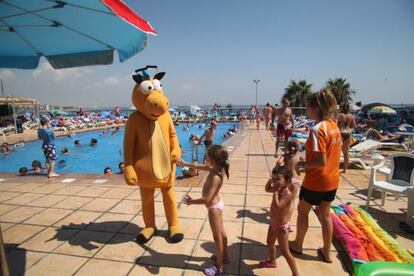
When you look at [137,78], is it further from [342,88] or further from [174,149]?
[342,88]

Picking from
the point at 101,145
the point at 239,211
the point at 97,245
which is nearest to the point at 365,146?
the point at 239,211

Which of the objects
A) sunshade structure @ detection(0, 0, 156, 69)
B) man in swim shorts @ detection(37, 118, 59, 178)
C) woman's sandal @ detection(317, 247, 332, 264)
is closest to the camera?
sunshade structure @ detection(0, 0, 156, 69)

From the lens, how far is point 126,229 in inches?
145

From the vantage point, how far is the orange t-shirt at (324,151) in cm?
249

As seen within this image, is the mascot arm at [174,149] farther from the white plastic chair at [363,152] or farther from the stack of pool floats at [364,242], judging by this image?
the white plastic chair at [363,152]

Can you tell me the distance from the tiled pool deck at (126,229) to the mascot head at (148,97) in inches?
67.5

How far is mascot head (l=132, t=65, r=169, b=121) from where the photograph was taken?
3.02 m

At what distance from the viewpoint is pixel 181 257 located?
297 centimetres

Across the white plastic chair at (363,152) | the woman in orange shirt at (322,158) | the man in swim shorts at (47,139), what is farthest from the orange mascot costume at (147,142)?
the white plastic chair at (363,152)

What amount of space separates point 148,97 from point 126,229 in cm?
200

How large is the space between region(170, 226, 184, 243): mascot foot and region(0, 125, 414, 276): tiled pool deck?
6 cm

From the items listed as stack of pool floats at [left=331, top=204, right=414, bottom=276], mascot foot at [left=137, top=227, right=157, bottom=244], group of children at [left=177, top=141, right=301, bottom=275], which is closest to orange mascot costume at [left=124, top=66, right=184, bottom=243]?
mascot foot at [left=137, top=227, right=157, bottom=244]

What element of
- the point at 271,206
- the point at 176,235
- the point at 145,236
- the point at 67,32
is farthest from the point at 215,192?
the point at 67,32

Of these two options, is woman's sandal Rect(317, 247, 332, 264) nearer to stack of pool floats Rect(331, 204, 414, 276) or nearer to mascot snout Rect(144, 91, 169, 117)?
stack of pool floats Rect(331, 204, 414, 276)
